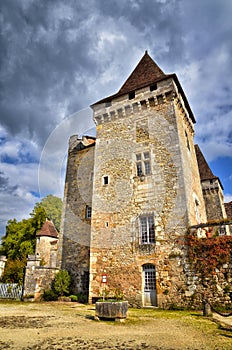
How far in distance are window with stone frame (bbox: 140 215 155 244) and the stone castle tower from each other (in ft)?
0.14

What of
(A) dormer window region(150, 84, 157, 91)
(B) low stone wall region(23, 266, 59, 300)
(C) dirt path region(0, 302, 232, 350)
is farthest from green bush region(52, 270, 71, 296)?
(A) dormer window region(150, 84, 157, 91)

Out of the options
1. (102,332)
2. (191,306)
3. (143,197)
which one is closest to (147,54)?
(143,197)

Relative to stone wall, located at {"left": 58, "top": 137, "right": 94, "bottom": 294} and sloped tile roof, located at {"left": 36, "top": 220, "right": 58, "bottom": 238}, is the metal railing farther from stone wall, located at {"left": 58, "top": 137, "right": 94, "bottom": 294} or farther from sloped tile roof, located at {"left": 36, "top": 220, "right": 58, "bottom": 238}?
sloped tile roof, located at {"left": 36, "top": 220, "right": 58, "bottom": 238}

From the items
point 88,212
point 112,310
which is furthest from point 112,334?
point 88,212

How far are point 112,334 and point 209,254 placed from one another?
5.07 meters

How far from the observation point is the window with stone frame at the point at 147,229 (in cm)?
1015

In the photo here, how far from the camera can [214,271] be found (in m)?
8.35

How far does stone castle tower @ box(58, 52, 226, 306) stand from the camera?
9.57m

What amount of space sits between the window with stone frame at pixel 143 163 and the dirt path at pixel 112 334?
6.48 metres

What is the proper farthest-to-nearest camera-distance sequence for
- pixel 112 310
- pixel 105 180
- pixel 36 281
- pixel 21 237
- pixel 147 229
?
pixel 21 237
pixel 105 180
pixel 36 281
pixel 147 229
pixel 112 310

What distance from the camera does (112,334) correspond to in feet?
16.0

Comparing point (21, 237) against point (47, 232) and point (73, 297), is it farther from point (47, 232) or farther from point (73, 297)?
point (73, 297)

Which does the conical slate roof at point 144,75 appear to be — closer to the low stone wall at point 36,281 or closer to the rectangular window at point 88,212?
the rectangular window at point 88,212

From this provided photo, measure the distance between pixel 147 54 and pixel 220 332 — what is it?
15499 mm
